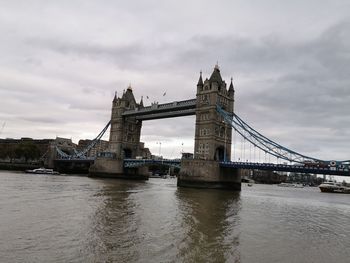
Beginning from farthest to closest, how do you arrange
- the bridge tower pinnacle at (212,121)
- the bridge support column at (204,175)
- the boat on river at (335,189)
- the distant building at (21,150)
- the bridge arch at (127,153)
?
the distant building at (21,150) < the bridge arch at (127,153) < the boat on river at (335,189) < the bridge tower pinnacle at (212,121) < the bridge support column at (204,175)

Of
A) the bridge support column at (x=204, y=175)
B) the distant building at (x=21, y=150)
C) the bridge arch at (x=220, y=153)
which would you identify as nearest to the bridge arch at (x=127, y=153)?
the distant building at (x=21, y=150)

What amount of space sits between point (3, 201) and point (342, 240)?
22415 mm

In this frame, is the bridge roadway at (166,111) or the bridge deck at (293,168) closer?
the bridge deck at (293,168)

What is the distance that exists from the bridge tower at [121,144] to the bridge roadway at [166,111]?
11.7 ft

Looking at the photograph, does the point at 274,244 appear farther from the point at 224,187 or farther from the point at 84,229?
the point at 224,187

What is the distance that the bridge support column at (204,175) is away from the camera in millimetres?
61125

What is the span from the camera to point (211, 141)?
224 feet

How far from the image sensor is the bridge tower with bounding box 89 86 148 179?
295 ft

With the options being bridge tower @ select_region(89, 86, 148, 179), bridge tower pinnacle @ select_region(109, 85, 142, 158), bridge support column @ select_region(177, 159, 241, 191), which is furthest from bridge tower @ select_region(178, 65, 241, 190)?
bridge tower pinnacle @ select_region(109, 85, 142, 158)

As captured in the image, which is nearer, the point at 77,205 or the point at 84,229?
the point at 84,229

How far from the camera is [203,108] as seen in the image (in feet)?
233

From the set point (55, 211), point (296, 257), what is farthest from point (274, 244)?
point (55, 211)

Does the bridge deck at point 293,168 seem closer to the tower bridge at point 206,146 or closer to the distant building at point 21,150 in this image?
the tower bridge at point 206,146

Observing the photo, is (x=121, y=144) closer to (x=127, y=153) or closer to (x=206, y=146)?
(x=127, y=153)
